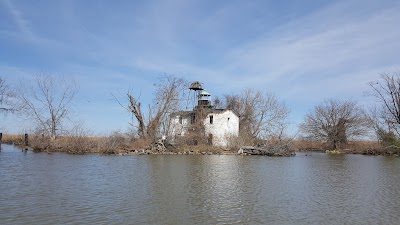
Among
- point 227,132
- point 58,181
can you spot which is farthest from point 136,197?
point 227,132

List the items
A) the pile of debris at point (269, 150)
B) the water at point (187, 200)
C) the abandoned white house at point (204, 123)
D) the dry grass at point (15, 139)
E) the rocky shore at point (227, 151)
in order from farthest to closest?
the dry grass at point (15, 139) → the abandoned white house at point (204, 123) → the pile of debris at point (269, 150) → the rocky shore at point (227, 151) → the water at point (187, 200)

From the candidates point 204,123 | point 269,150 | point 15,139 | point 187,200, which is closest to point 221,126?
point 204,123

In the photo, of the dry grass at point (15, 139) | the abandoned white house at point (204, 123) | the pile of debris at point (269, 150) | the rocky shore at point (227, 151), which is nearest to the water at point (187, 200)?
the rocky shore at point (227, 151)

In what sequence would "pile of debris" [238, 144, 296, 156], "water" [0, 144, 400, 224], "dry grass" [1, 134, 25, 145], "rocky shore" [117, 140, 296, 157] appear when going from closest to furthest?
"water" [0, 144, 400, 224]
"rocky shore" [117, 140, 296, 157]
"pile of debris" [238, 144, 296, 156]
"dry grass" [1, 134, 25, 145]

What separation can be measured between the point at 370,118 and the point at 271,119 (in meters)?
17.1

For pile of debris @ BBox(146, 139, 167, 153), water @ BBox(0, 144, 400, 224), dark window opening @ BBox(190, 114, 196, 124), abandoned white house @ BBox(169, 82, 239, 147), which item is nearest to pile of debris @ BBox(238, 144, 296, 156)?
abandoned white house @ BBox(169, 82, 239, 147)

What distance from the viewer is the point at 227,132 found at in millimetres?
49781

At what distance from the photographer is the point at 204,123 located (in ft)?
162

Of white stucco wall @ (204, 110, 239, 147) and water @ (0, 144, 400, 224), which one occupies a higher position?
white stucco wall @ (204, 110, 239, 147)

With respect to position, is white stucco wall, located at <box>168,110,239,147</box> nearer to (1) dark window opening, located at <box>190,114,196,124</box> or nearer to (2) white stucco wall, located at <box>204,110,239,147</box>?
(2) white stucco wall, located at <box>204,110,239,147</box>

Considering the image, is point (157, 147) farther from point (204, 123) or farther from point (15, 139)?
point (15, 139)

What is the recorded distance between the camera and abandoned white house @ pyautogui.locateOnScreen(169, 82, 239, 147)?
156 feet

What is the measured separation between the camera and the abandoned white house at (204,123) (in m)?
47.5

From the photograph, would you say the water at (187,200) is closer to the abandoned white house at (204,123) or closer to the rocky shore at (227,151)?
the rocky shore at (227,151)
